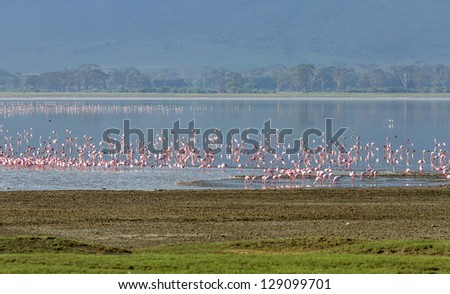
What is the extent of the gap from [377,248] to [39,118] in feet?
241

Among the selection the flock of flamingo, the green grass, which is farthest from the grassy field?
the flock of flamingo

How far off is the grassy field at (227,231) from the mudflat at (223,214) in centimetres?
2

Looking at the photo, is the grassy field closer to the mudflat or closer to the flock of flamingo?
the mudflat

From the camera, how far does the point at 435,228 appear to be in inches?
907

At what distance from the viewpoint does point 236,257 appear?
56.3 ft

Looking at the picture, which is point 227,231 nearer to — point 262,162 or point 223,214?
point 223,214

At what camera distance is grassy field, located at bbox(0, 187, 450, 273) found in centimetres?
1655

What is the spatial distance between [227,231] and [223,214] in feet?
10.2

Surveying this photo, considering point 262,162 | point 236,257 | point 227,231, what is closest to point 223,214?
point 227,231

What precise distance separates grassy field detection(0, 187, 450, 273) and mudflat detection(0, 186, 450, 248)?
0.02 metres

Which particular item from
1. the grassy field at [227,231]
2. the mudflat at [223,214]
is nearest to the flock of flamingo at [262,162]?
the mudflat at [223,214]

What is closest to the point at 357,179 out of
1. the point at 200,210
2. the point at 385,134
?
the point at 200,210

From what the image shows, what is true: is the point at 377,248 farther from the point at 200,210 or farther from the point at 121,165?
the point at 121,165
